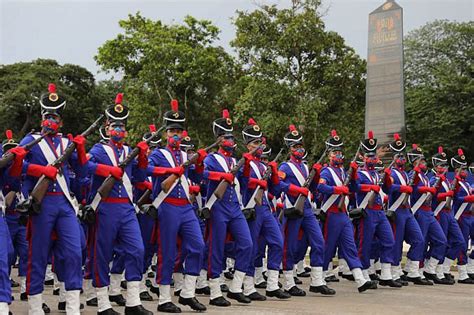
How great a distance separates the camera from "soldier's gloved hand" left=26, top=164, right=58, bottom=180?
7.50m

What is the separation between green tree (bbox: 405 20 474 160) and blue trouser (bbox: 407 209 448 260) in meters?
27.4

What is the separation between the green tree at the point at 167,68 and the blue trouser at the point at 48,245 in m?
25.5

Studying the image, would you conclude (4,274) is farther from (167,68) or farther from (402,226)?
(167,68)

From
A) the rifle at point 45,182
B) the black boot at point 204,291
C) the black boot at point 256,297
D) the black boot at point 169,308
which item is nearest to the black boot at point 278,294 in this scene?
the black boot at point 256,297

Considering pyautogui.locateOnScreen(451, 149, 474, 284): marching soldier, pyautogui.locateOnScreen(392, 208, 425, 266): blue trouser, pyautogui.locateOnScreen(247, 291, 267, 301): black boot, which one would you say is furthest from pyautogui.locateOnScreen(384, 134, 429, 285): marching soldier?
Answer: pyautogui.locateOnScreen(247, 291, 267, 301): black boot

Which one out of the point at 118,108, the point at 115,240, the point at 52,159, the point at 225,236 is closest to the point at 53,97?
the point at 52,159

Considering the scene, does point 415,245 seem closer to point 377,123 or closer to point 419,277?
point 419,277

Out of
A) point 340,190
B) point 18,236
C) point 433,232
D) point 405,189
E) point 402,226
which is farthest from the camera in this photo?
point 433,232

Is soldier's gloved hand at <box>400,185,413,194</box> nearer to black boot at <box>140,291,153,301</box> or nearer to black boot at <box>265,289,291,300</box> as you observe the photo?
black boot at <box>265,289,291,300</box>

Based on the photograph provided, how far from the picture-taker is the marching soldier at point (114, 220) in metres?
8.12

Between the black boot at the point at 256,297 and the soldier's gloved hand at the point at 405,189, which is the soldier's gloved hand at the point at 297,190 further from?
the soldier's gloved hand at the point at 405,189

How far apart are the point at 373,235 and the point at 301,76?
17.4 metres

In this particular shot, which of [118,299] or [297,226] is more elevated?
[297,226]

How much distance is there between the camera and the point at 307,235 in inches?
433
